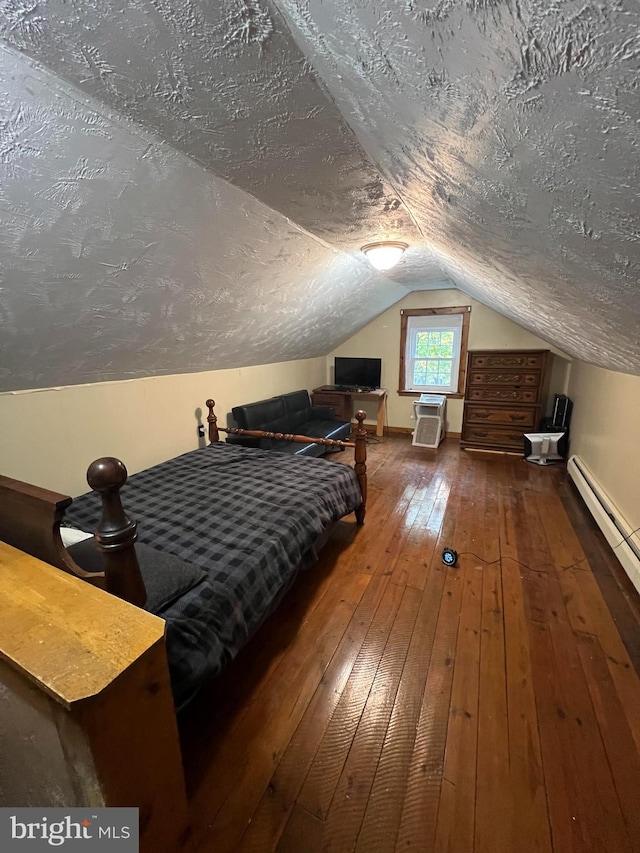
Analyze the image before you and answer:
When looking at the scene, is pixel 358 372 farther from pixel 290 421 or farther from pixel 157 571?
pixel 157 571

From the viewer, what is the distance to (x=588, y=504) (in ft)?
8.96

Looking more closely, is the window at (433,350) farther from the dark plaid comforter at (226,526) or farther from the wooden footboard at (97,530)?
the wooden footboard at (97,530)

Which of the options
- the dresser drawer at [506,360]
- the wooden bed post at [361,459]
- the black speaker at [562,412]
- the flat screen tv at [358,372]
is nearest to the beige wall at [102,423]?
the wooden bed post at [361,459]

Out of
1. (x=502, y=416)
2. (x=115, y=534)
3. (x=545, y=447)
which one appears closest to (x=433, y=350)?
(x=502, y=416)

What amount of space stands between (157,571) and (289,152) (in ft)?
5.67

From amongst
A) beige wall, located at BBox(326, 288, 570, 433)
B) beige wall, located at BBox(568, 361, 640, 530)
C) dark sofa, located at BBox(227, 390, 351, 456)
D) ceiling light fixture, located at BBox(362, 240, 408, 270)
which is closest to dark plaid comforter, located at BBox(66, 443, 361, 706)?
dark sofa, located at BBox(227, 390, 351, 456)

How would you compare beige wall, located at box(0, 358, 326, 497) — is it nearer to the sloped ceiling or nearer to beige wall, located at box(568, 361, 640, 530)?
the sloped ceiling

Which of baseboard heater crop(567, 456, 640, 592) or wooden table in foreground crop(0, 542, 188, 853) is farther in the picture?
baseboard heater crop(567, 456, 640, 592)

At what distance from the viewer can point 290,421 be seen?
13.8 feet

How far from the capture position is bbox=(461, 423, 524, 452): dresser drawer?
4.18m

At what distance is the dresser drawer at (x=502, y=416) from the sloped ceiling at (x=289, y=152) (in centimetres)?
215

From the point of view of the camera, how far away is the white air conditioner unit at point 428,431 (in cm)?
455

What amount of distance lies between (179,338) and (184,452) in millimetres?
1171

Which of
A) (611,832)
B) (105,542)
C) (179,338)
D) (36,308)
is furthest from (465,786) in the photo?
(179,338)
